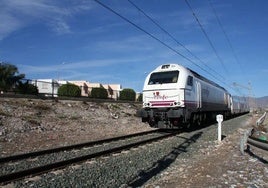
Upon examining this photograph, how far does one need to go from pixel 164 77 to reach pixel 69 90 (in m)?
21.0

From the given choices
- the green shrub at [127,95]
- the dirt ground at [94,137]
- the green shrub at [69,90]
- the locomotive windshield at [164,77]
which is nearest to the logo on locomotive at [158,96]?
the locomotive windshield at [164,77]

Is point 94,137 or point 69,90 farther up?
point 69,90

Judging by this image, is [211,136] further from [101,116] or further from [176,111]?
[101,116]

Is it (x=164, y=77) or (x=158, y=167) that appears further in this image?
(x=164, y=77)

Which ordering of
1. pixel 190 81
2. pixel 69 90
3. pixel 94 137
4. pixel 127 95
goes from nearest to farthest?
pixel 94 137 → pixel 190 81 → pixel 69 90 → pixel 127 95

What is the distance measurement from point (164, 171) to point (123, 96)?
42.4m

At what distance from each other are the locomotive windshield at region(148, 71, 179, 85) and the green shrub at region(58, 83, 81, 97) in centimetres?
1883

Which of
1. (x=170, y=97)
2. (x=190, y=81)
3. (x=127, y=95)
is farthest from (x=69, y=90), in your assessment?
(x=170, y=97)

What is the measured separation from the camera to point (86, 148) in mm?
13750

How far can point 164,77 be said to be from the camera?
66.2 ft

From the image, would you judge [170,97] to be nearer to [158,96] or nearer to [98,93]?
[158,96]

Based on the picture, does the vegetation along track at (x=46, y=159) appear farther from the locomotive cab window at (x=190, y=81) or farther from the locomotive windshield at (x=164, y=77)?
the locomotive cab window at (x=190, y=81)

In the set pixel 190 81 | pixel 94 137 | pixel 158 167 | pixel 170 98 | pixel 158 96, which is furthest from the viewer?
pixel 190 81

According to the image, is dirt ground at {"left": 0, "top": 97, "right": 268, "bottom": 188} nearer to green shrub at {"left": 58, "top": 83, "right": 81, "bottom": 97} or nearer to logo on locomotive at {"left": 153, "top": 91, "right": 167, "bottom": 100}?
logo on locomotive at {"left": 153, "top": 91, "right": 167, "bottom": 100}
